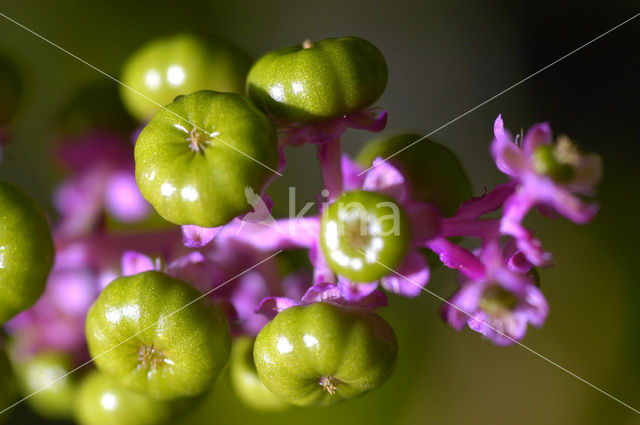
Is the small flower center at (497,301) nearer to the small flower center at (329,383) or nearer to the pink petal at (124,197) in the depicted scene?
the small flower center at (329,383)

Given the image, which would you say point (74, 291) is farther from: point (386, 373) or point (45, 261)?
point (386, 373)

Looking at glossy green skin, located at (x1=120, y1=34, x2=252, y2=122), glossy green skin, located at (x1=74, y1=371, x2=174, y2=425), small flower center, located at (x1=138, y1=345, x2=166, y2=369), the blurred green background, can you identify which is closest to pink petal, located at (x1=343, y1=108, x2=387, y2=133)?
glossy green skin, located at (x1=120, y1=34, x2=252, y2=122)

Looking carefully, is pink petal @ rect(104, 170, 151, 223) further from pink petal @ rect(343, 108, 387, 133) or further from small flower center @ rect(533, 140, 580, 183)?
small flower center @ rect(533, 140, 580, 183)

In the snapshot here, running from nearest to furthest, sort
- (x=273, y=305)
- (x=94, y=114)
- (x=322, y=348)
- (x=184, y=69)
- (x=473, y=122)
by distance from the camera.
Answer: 1. (x=322, y=348)
2. (x=273, y=305)
3. (x=184, y=69)
4. (x=94, y=114)
5. (x=473, y=122)

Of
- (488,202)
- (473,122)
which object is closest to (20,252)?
(488,202)

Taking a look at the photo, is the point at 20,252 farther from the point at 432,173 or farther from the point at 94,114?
the point at 432,173

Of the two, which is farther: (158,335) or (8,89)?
(8,89)

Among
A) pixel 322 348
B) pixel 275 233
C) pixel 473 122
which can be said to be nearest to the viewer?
pixel 322 348
